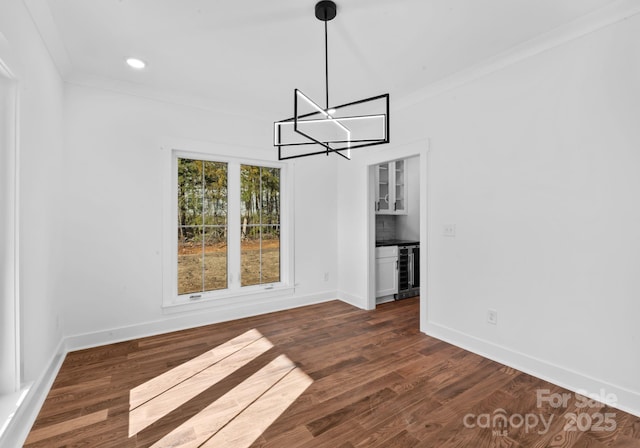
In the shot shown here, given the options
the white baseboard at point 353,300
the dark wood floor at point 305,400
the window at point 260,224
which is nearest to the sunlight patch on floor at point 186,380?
the dark wood floor at point 305,400

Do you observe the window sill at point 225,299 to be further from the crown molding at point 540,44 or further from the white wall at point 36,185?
the crown molding at point 540,44

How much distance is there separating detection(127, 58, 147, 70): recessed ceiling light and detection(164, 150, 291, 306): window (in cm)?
93

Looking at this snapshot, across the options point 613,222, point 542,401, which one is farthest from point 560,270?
point 542,401

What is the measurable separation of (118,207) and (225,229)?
1.14 meters

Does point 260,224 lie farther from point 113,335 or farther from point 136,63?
point 136,63

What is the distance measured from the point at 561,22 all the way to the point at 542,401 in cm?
267

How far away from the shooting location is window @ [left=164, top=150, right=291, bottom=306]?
3678mm

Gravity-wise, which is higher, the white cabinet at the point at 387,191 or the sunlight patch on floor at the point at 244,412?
the white cabinet at the point at 387,191

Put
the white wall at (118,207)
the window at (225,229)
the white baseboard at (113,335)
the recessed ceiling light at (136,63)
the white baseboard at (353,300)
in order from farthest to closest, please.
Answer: the white baseboard at (353,300)
the window at (225,229)
the white wall at (118,207)
the recessed ceiling light at (136,63)
the white baseboard at (113,335)

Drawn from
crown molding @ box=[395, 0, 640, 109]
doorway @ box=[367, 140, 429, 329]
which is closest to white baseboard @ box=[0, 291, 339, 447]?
doorway @ box=[367, 140, 429, 329]

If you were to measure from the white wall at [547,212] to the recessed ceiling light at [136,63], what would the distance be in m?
2.82

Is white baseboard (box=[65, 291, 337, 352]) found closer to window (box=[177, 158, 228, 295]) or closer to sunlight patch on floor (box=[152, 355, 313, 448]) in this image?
window (box=[177, 158, 228, 295])

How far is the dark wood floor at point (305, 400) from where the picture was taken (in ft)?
6.00

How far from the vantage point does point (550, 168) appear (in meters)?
2.48
